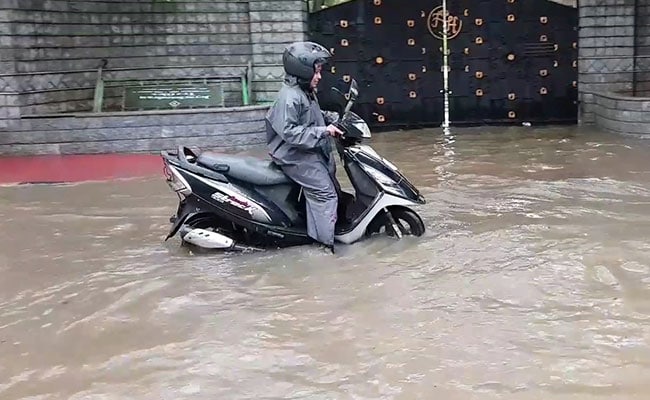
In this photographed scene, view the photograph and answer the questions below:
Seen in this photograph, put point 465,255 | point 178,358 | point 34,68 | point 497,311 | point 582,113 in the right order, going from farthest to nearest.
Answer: point 582,113, point 34,68, point 465,255, point 497,311, point 178,358

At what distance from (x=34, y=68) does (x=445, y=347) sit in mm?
7007

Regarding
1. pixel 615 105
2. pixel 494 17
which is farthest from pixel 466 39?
pixel 615 105

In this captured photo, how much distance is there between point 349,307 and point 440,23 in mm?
7196

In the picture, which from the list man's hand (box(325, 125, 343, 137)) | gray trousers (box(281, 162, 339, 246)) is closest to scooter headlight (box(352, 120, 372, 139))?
man's hand (box(325, 125, 343, 137))

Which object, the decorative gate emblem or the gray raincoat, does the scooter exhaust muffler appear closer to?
the gray raincoat

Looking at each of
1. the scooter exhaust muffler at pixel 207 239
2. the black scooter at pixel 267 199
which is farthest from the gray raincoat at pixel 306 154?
the scooter exhaust muffler at pixel 207 239

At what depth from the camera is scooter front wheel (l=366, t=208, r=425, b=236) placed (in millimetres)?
5070

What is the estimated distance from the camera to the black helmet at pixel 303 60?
4.72m

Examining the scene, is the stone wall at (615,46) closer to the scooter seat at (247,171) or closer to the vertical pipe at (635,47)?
the vertical pipe at (635,47)

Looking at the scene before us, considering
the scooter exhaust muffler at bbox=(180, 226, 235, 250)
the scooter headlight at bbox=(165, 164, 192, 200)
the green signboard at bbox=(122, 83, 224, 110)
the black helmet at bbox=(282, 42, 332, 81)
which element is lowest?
the scooter exhaust muffler at bbox=(180, 226, 235, 250)

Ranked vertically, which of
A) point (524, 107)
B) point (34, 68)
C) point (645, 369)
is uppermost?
point (34, 68)

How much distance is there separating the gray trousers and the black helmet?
565mm

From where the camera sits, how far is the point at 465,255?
4.68 m

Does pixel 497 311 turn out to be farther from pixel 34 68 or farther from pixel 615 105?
pixel 34 68
